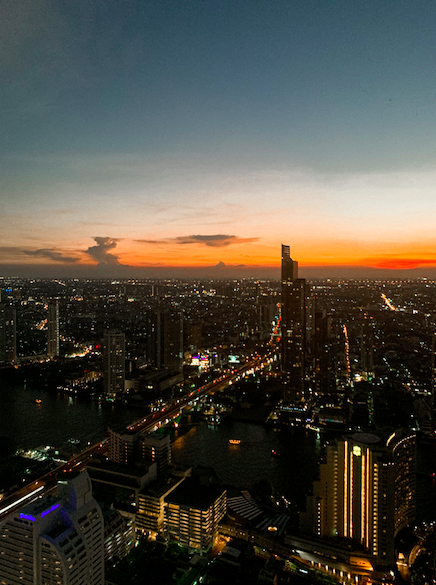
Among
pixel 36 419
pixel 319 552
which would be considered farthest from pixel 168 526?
pixel 36 419

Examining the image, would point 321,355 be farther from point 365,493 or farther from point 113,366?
point 365,493

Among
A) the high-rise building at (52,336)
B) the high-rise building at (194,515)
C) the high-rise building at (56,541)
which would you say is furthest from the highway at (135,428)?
the high-rise building at (52,336)

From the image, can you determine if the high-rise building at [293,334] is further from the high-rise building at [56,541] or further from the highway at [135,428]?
the high-rise building at [56,541]

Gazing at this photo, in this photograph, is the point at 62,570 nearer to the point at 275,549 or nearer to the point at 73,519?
the point at 73,519

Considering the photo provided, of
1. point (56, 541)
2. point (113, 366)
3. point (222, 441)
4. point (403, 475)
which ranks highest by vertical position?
point (56, 541)

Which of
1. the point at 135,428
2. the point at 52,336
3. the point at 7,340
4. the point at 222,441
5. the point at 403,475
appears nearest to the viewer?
the point at 403,475

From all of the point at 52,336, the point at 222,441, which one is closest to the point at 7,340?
the point at 52,336

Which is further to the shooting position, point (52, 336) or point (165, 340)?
point (52, 336)

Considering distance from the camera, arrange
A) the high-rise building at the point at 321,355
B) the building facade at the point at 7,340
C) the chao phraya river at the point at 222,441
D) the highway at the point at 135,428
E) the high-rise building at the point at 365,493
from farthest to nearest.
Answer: the building facade at the point at 7,340 < the high-rise building at the point at 321,355 < the chao phraya river at the point at 222,441 < the highway at the point at 135,428 < the high-rise building at the point at 365,493
